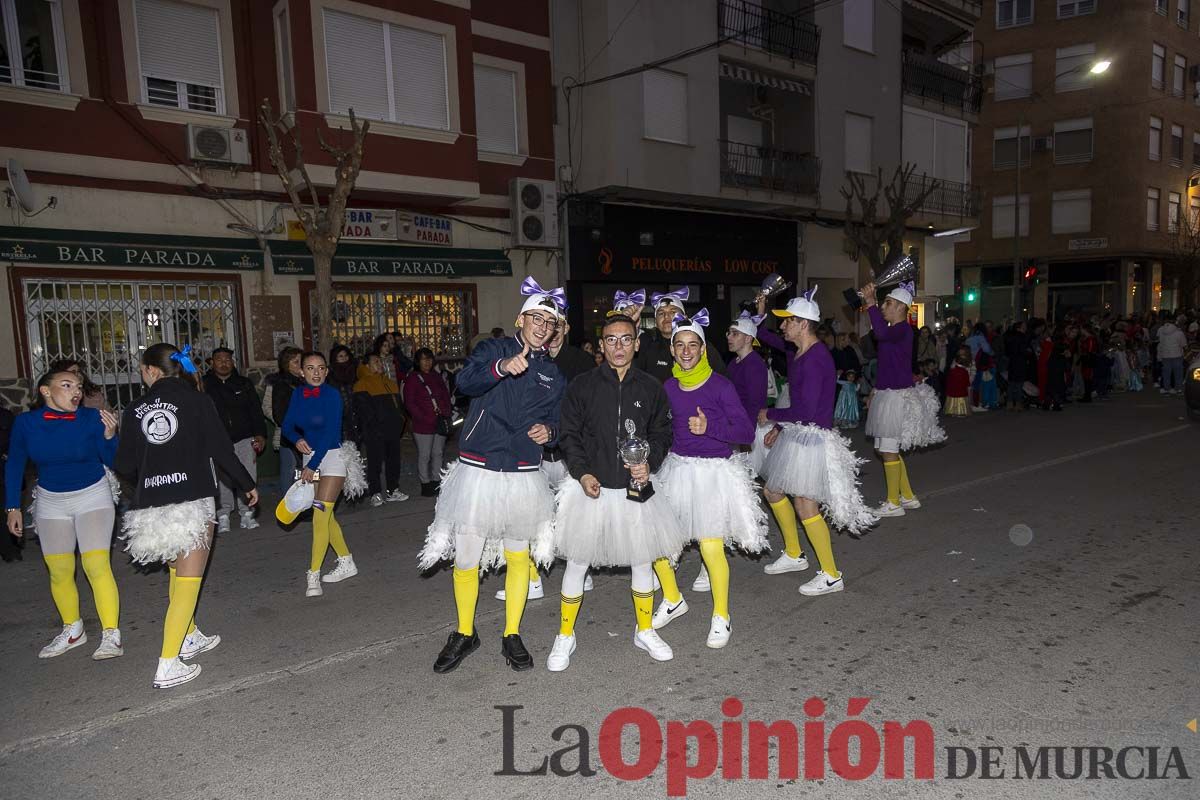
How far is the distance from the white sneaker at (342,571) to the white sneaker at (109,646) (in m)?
1.60

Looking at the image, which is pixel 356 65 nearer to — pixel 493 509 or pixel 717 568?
pixel 493 509

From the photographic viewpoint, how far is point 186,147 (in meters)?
12.0

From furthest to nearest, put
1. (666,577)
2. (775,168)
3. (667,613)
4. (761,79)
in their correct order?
(775,168) → (761,79) → (667,613) → (666,577)

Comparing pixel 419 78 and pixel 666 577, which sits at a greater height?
pixel 419 78

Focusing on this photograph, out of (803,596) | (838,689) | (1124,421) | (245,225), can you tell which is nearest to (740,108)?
(1124,421)

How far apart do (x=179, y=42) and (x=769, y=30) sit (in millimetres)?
13664

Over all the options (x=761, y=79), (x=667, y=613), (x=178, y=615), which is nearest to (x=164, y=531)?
(x=178, y=615)

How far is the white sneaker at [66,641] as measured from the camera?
494cm

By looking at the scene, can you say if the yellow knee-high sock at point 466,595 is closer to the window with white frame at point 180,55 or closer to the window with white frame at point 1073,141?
the window with white frame at point 180,55

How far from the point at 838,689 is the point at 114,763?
356 centimetres

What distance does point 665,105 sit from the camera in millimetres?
17734

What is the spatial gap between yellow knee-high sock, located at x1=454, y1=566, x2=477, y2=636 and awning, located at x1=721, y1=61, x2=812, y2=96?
17.2 metres

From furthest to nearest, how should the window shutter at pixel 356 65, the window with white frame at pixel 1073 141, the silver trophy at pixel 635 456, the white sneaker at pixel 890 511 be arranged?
the window with white frame at pixel 1073 141 < the window shutter at pixel 356 65 < the white sneaker at pixel 890 511 < the silver trophy at pixel 635 456

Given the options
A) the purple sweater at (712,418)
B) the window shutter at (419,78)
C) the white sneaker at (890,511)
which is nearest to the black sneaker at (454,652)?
the purple sweater at (712,418)
